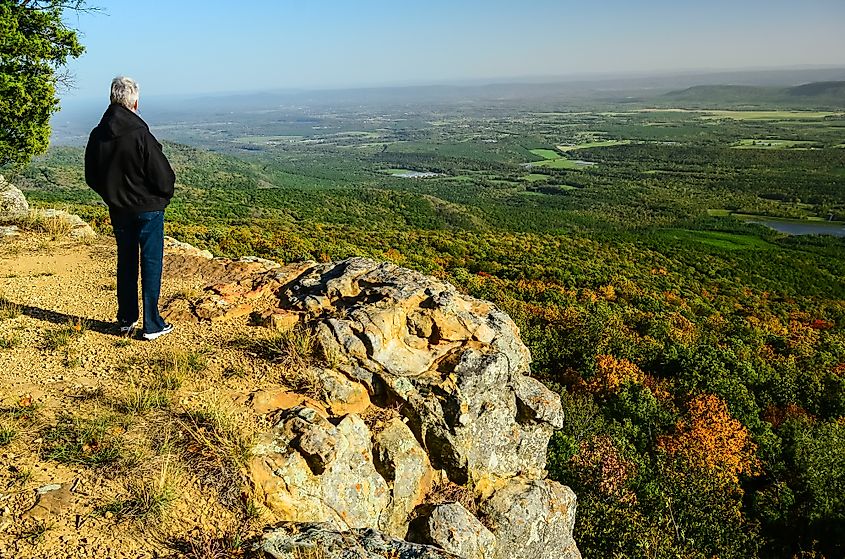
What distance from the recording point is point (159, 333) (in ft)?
19.5

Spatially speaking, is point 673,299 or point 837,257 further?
point 837,257

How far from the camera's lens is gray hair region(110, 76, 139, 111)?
5.08 meters

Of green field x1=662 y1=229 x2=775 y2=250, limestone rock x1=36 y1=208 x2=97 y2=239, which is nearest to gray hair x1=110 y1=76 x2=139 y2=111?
limestone rock x1=36 y1=208 x2=97 y2=239

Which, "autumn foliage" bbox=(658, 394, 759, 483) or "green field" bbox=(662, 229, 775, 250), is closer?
"autumn foliage" bbox=(658, 394, 759, 483)

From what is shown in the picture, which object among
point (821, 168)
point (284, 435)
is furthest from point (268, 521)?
point (821, 168)

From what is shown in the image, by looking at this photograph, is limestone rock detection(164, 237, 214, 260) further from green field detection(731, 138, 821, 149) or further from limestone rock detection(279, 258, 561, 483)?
green field detection(731, 138, 821, 149)

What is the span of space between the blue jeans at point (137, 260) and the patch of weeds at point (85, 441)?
169cm

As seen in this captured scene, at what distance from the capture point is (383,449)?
5406mm

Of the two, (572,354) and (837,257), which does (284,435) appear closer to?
(572,354)

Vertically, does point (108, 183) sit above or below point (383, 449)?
above

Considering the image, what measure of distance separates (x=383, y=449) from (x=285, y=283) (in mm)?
3351

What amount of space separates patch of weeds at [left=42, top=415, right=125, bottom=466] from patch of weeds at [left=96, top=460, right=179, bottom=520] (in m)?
0.33

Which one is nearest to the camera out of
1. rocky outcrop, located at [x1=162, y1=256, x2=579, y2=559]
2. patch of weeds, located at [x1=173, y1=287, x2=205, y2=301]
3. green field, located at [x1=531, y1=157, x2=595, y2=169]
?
rocky outcrop, located at [x1=162, y1=256, x2=579, y2=559]

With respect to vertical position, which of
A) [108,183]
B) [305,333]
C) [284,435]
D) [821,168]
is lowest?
[284,435]
